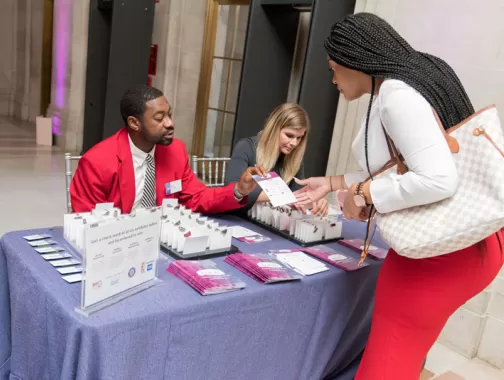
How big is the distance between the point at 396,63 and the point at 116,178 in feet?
4.14

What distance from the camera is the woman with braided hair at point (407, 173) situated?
1275 millimetres

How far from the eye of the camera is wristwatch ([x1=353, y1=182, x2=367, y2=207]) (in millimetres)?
1462

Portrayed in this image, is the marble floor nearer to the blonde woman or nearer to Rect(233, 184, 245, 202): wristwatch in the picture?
the blonde woman

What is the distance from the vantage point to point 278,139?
103 inches

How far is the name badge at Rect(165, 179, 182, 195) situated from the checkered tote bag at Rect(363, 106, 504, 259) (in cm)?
121

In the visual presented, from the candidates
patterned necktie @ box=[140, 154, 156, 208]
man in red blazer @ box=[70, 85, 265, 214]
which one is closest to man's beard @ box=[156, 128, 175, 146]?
man in red blazer @ box=[70, 85, 265, 214]

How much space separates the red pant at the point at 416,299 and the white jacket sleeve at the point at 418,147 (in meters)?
0.24

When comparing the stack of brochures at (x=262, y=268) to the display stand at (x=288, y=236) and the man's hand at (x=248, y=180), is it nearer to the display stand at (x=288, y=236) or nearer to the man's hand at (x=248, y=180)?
the display stand at (x=288, y=236)

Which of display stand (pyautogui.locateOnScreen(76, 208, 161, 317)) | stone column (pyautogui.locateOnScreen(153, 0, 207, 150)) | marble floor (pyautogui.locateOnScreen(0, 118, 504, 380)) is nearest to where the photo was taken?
display stand (pyautogui.locateOnScreen(76, 208, 161, 317))

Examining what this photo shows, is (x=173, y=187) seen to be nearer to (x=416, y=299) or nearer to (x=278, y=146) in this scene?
(x=278, y=146)

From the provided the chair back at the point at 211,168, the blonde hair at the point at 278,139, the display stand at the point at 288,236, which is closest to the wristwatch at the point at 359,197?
the display stand at the point at 288,236

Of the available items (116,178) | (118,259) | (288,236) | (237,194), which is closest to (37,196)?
(116,178)

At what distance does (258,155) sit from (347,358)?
3.74 feet

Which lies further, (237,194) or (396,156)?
(237,194)
